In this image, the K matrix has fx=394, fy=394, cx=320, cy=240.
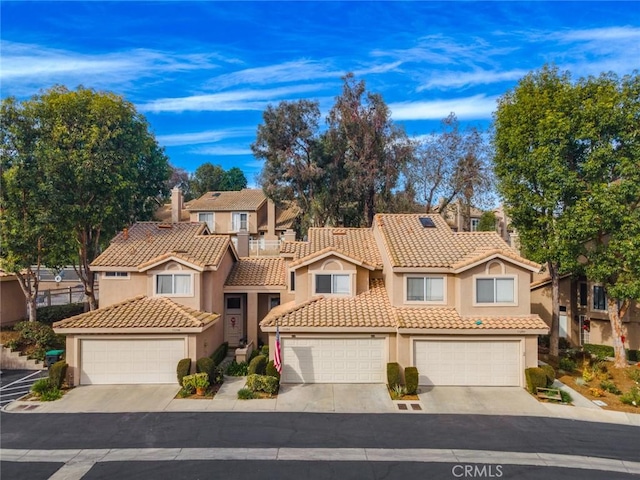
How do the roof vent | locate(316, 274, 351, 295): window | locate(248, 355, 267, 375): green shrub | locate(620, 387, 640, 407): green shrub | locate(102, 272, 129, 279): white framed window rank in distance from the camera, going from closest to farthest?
locate(620, 387, 640, 407): green shrub
locate(248, 355, 267, 375): green shrub
locate(316, 274, 351, 295): window
locate(102, 272, 129, 279): white framed window
the roof vent

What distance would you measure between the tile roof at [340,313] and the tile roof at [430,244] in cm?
225

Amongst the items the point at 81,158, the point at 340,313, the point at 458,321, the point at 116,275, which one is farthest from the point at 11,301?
the point at 458,321

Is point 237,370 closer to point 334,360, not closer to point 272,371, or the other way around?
point 272,371

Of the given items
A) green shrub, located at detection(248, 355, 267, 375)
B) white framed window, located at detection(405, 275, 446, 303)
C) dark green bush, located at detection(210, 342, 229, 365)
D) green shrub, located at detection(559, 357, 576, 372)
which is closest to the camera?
green shrub, located at detection(248, 355, 267, 375)

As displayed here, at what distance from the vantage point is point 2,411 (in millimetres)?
14680

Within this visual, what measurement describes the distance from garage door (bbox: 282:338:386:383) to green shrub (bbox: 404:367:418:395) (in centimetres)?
149

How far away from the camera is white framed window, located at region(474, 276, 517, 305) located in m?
17.7

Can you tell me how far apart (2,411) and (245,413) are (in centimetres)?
916

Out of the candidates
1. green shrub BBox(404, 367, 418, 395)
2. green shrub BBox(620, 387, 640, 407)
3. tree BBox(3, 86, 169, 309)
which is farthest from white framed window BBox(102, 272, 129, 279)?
green shrub BBox(620, 387, 640, 407)

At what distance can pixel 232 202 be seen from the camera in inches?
1697

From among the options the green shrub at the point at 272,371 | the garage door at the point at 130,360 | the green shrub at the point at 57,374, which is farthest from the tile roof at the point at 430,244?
the green shrub at the point at 57,374

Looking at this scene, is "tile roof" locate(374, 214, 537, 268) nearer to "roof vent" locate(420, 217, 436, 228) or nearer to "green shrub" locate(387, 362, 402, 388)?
"roof vent" locate(420, 217, 436, 228)

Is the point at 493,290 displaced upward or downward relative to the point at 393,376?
upward

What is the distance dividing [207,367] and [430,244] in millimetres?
12042
